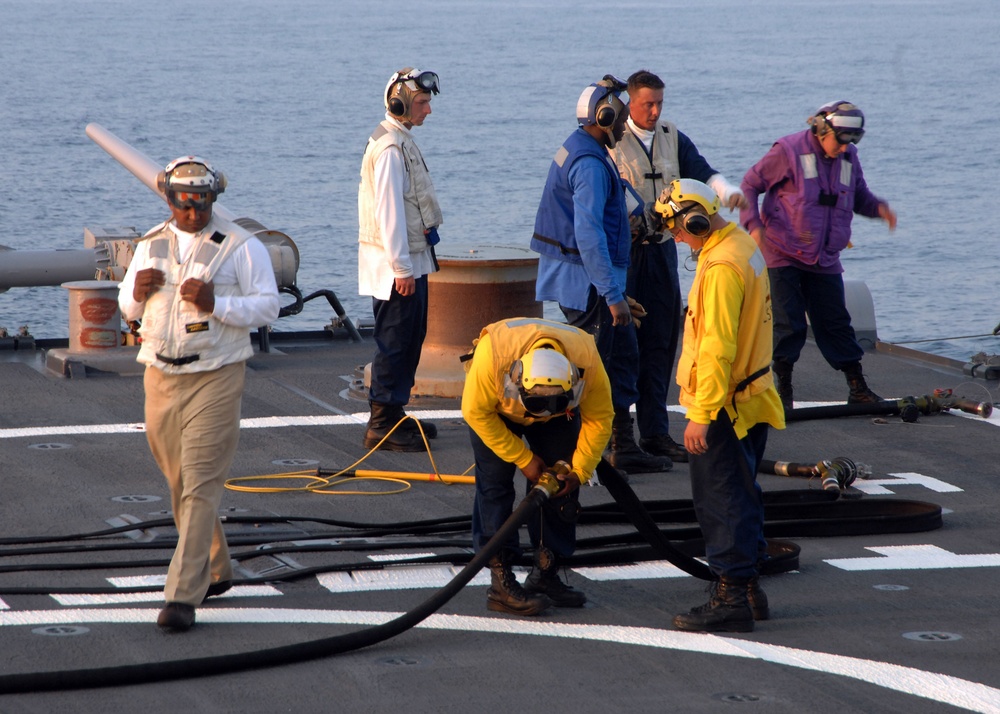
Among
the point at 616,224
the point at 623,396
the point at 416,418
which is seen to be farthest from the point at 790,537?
the point at 416,418

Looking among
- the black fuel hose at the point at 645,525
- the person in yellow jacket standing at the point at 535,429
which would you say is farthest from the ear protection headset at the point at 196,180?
the black fuel hose at the point at 645,525

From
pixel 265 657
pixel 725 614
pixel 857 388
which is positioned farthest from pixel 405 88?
pixel 265 657

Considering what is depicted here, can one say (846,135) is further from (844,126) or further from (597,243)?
(597,243)

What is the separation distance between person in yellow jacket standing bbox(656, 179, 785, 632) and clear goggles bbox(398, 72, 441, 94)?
297 cm

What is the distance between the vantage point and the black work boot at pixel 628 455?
8.41 meters

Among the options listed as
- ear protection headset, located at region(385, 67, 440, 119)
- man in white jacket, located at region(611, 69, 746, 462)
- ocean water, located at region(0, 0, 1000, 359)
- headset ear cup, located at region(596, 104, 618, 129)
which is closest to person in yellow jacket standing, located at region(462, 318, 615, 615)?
headset ear cup, located at region(596, 104, 618, 129)

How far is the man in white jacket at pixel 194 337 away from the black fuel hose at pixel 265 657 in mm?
523

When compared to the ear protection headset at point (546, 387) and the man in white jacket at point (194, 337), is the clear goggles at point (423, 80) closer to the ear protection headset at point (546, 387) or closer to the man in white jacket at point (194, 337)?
the man in white jacket at point (194, 337)

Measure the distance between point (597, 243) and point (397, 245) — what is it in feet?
4.34

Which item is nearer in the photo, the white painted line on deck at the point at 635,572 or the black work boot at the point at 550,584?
the black work boot at the point at 550,584

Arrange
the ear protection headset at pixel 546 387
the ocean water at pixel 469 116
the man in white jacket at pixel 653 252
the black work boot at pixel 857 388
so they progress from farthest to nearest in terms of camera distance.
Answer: the ocean water at pixel 469 116 < the black work boot at pixel 857 388 < the man in white jacket at pixel 653 252 < the ear protection headset at pixel 546 387

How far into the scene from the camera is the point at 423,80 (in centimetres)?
852

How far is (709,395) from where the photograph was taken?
5.68 m

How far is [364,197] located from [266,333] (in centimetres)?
367
